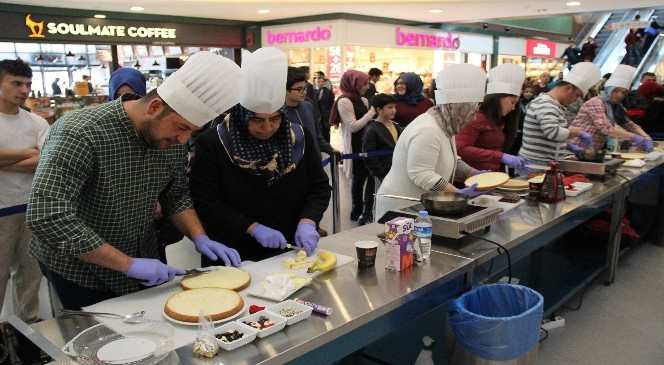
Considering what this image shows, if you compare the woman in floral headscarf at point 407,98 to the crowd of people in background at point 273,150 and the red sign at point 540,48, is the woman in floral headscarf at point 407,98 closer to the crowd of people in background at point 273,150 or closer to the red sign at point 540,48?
the crowd of people in background at point 273,150

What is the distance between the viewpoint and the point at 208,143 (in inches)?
80.4

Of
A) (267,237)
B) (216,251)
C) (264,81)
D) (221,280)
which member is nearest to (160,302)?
(221,280)

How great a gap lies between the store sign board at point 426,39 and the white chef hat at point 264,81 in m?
8.99

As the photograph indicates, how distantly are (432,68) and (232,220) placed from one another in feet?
34.9

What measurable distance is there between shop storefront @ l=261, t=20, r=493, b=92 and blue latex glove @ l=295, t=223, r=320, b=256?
790 cm

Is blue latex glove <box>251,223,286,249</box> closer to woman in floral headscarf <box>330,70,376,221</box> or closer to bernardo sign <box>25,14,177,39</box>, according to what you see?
woman in floral headscarf <box>330,70,376,221</box>

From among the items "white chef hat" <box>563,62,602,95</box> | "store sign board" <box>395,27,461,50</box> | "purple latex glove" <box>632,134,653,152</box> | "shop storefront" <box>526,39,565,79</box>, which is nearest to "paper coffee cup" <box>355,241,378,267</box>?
"white chef hat" <box>563,62,602,95</box>

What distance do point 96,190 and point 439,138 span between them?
5.40ft

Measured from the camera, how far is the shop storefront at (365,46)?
983 centimetres

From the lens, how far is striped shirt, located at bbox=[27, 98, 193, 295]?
4.76 feet

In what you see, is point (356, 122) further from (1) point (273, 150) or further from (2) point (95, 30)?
(2) point (95, 30)

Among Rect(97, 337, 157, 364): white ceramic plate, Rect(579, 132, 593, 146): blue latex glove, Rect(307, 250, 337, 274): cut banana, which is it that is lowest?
Rect(307, 250, 337, 274): cut banana

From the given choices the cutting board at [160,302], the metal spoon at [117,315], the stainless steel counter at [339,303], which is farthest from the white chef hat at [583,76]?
the metal spoon at [117,315]

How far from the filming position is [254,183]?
210cm
